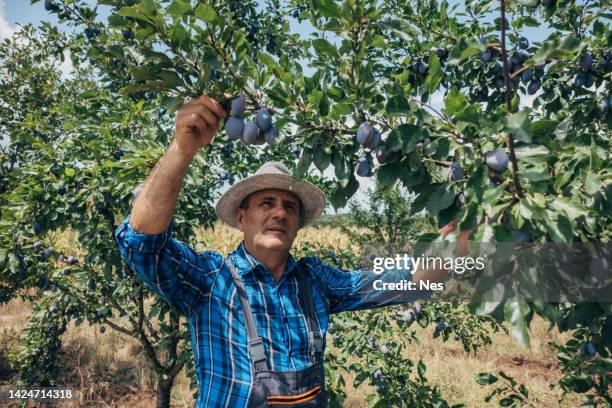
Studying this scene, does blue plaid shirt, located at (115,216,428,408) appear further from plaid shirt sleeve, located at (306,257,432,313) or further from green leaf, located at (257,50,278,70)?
green leaf, located at (257,50,278,70)

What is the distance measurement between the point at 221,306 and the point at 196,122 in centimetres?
69

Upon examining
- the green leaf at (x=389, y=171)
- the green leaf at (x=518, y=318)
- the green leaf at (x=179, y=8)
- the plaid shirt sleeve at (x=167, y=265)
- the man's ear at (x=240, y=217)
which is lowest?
the green leaf at (x=518, y=318)

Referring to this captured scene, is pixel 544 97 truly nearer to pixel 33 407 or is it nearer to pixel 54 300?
pixel 54 300

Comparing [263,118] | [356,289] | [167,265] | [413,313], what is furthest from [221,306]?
[413,313]

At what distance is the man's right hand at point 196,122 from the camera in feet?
3.39

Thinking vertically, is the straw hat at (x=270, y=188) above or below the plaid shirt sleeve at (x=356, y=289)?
above

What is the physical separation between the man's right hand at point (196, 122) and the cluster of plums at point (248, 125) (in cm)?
4

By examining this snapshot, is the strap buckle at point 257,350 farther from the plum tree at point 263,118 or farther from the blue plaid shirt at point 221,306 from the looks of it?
the plum tree at point 263,118

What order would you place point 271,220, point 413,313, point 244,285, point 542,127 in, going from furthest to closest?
1. point 413,313
2. point 271,220
3. point 244,285
4. point 542,127

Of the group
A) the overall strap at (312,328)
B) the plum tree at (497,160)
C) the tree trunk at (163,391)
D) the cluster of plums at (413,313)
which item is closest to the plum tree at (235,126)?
the plum tree at (497,160)

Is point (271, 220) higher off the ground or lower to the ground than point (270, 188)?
lower

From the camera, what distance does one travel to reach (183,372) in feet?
17.5

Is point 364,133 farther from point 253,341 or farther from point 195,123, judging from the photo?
point 253,341

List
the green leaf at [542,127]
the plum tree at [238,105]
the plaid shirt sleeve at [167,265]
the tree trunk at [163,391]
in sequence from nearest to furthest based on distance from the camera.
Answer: the green leaf at [542,127]
the plum tree at [238,105]
the plaid shirt sleeve at [167,265]
the tree trunk at [163,391]
